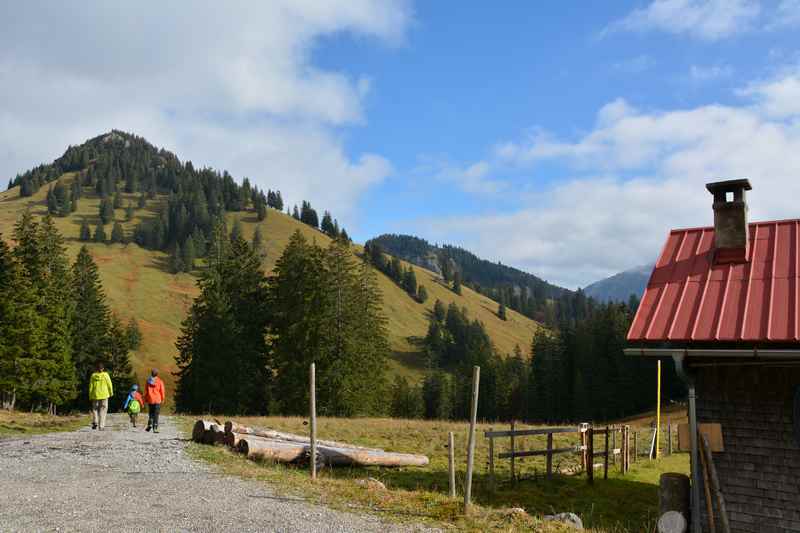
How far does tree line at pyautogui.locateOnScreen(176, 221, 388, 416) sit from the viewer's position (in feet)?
140

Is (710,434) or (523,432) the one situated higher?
(710,434)

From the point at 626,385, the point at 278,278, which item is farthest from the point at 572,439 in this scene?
the point at 626,385

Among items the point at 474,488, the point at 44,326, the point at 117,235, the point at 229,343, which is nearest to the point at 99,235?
the point at 117,235

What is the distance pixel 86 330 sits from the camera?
56.9 metres

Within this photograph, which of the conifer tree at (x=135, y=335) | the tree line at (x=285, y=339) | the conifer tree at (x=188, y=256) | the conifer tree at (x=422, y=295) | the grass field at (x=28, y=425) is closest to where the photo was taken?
the grass field at (x=28, y=425)

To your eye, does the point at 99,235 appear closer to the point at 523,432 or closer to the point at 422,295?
the point at 422,295

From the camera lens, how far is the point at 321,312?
43.1m

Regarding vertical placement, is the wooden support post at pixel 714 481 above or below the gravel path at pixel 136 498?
above

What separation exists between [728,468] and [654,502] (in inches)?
216

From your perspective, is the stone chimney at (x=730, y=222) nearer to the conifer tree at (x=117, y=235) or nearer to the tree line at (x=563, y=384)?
the tree line at (x=563, y=384)

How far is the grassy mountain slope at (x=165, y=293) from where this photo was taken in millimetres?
111750

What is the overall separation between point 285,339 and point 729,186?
34.5 metres

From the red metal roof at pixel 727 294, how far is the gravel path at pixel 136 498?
7.23 m

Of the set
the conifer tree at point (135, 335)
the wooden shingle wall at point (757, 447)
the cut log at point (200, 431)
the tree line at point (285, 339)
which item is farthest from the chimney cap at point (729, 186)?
the conifer tree at point (135, 335)
